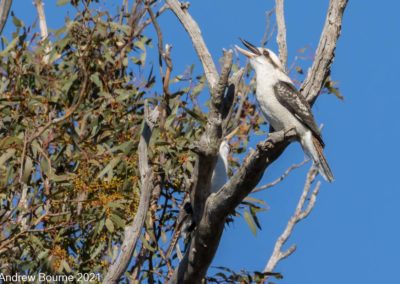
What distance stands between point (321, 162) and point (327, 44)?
1.14 meters

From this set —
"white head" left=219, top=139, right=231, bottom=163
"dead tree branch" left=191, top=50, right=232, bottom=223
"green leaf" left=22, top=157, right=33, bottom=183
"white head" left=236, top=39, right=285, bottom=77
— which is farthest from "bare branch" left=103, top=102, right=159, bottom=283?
"white head" left=219, top=139, right=231, bottom=163

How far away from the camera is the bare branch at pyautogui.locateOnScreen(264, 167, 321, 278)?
699 cm

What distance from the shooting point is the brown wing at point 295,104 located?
6.20 metres

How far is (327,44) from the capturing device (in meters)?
5.57

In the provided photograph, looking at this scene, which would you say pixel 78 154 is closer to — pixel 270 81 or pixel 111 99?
pixel 111 99

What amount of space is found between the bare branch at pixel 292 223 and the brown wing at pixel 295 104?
2.53 ft

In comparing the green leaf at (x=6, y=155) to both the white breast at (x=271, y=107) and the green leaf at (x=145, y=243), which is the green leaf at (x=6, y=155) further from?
the white breast at (x=271, y=107)

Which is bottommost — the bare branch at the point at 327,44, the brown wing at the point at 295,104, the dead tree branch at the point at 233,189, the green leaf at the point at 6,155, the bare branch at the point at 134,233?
the bare branch at the point at 134,233

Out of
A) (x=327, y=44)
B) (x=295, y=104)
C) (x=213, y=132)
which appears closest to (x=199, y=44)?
(x=295, y=104)

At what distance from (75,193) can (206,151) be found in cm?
140

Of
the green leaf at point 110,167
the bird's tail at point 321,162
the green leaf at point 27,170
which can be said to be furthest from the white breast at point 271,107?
the green leaf at point 27,170

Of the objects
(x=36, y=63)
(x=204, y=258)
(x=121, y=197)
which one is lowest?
(x=204, y=258)

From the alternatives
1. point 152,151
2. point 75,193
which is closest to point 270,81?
point 152,151

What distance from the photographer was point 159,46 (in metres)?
5.78
